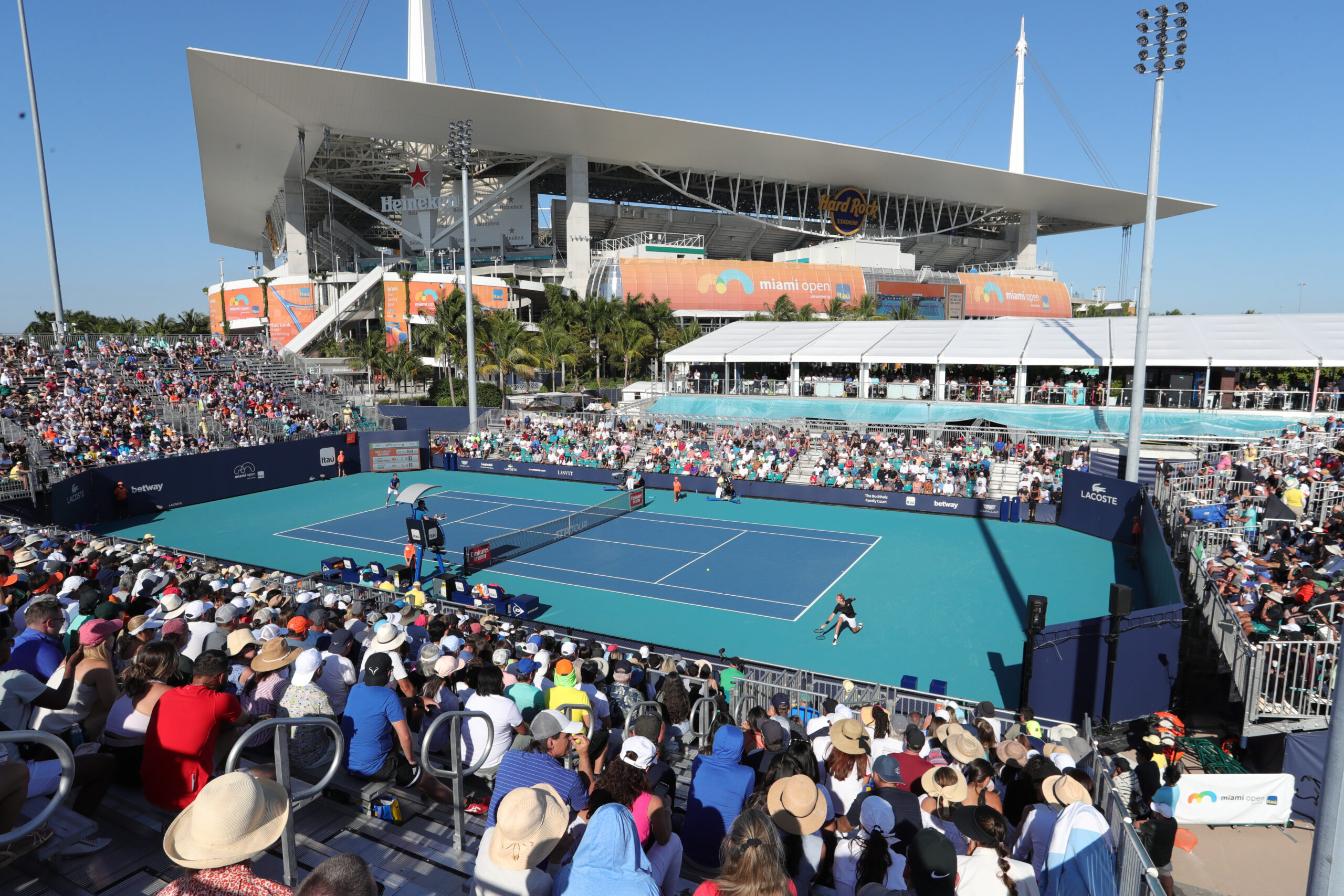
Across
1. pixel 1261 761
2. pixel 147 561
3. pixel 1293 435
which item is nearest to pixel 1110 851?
pixel 1261 761

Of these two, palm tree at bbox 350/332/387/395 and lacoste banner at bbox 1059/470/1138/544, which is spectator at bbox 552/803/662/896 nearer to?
lacoste banner at bbox 1059/470/1138/544

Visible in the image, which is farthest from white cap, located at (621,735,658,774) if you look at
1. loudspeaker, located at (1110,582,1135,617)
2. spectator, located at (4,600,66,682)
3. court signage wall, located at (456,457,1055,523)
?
court signage wall, located at (456,457,1055,523)

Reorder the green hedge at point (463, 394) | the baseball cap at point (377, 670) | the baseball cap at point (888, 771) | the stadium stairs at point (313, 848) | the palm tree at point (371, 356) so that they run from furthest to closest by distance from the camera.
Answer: the palm tree at point (371, 356) < the green hedge at point (463, 394) < the baseball cap at point (377, 670) < the baseball cap at point (888, 771) < the stadium stairs at point (313, 848)

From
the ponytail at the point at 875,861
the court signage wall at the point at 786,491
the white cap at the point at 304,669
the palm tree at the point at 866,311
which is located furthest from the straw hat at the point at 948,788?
the palm tree at the point at 866,311

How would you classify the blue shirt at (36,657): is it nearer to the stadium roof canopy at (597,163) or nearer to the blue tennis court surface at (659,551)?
the blue tennis court surface at (659,551)

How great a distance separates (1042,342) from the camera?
126 feet

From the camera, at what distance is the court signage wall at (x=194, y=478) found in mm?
25609

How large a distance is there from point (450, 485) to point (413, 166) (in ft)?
149

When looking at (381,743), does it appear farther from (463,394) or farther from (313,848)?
(463,394)

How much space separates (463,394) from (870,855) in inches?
2095

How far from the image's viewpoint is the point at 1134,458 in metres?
22.1

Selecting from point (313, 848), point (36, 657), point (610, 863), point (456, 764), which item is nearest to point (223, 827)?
point (610, 863)

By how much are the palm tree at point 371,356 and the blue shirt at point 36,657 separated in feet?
166

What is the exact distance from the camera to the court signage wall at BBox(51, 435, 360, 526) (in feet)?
84.0
